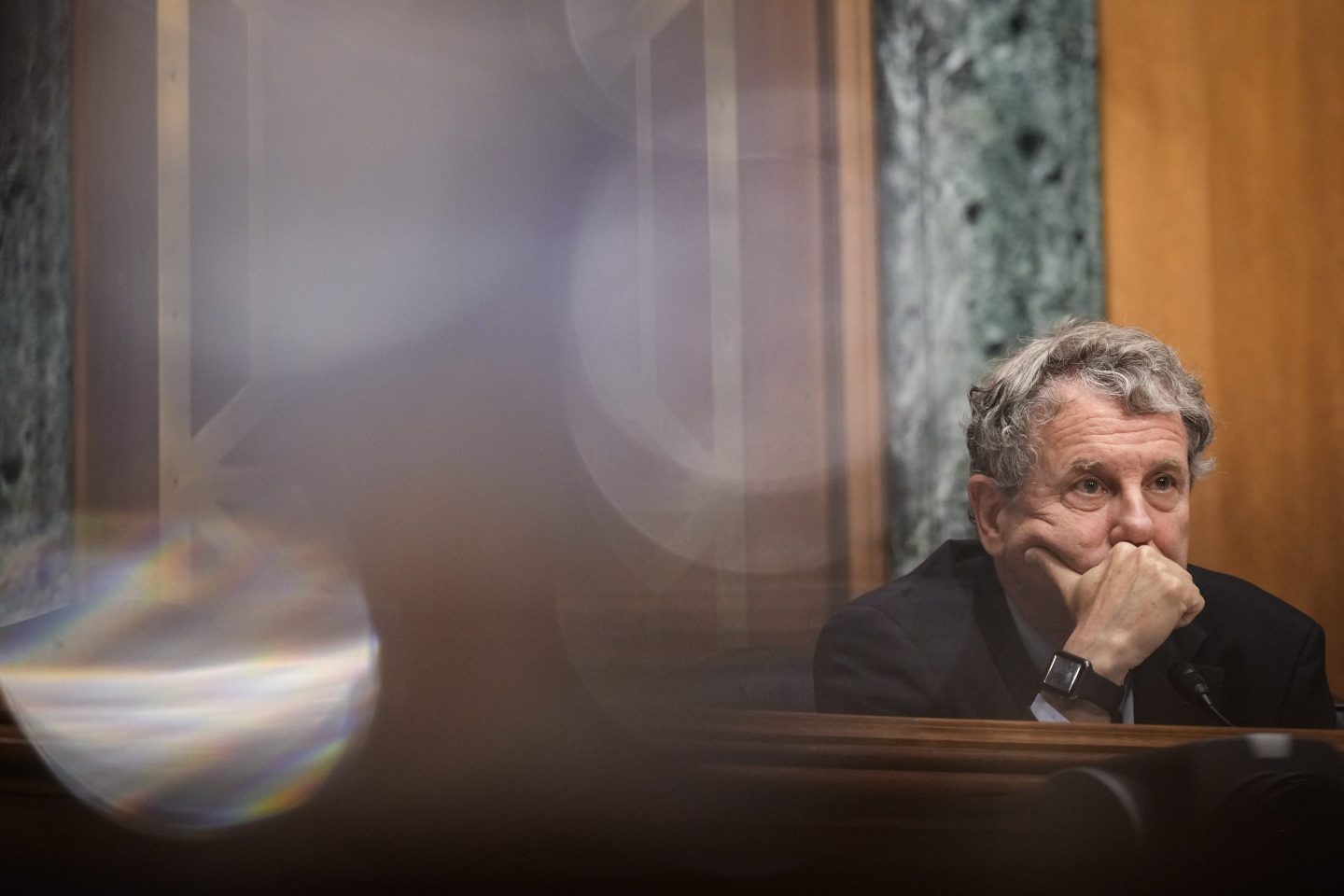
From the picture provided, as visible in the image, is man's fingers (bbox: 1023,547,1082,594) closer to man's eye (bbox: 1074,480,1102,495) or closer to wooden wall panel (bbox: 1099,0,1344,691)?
man's eye (bbox: 1074,480,1102,495)

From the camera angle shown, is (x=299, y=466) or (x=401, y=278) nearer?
(x=299, y=466)

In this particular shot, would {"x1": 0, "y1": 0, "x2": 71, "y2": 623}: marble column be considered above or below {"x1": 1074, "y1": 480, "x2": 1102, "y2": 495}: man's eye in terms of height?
above

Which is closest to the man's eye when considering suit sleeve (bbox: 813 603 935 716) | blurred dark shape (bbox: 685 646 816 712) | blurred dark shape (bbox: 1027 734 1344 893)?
suit sleeve (bbox: 813 603 935 716)

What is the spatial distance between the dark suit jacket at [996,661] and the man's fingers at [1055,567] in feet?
0.32

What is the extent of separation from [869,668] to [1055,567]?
294 mm

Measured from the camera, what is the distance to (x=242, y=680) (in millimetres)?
444

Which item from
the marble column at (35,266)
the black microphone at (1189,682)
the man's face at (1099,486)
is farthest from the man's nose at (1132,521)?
the marble column at (35,266)

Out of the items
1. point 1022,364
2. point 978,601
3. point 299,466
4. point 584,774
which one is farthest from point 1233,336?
point 584,774

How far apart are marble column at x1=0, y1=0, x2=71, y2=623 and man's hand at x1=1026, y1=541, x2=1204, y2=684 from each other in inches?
83.4

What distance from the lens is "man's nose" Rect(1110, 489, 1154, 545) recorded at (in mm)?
1522

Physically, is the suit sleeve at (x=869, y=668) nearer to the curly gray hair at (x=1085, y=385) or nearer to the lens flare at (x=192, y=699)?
the curly gray hair at (x=1085, y=385)

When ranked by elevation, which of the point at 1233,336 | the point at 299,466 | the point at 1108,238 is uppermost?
the point at 1108,238

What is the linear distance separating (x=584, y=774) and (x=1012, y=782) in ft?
0.52

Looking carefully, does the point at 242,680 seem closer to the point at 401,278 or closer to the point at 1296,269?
the point at 401,278
